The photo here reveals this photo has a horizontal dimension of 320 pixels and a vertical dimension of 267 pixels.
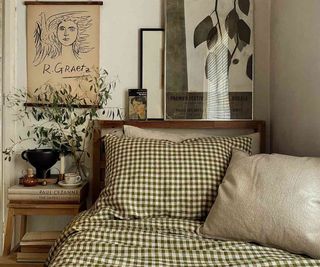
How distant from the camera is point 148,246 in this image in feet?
3.80

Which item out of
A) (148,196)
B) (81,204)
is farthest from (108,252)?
(81,204)

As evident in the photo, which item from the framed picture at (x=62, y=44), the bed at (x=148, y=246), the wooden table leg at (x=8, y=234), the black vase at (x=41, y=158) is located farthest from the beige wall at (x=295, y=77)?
the wooden table leg at (x=8, y=234)

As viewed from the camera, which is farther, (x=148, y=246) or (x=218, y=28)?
(x=218, y=28)

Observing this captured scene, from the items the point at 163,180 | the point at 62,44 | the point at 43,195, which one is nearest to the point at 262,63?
the point at 163,180

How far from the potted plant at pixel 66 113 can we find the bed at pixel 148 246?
0.63m

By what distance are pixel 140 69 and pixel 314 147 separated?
110 centimetres

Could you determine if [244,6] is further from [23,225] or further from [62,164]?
[23,225]

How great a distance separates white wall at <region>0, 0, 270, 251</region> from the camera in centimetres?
212

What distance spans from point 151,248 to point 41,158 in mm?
1062

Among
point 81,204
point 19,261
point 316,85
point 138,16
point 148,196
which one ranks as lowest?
point 19,261

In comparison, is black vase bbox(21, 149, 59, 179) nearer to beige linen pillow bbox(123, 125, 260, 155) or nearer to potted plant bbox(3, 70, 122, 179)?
potted plant bbox(3, 70, 122, 179)

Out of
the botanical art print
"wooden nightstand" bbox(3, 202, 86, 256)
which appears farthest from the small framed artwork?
"wooden nightstand" bbox(3, 202, 86, 256)

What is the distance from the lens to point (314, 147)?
158cm

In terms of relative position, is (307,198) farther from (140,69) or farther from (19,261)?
(19,261)
